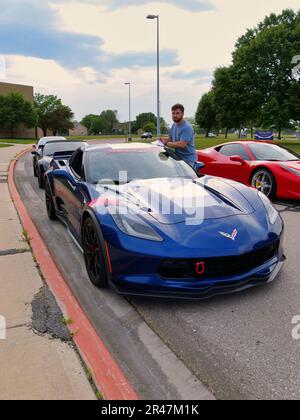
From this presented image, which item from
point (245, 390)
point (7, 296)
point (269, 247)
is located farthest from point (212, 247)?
point (7, 296)

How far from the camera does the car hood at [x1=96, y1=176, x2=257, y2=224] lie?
3292 mm

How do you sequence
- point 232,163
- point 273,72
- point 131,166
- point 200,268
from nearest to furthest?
point 200,268 → point 131,166 → point 232,163 → point 273,72

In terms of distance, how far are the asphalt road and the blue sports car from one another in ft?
0.62

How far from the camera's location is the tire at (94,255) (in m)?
3.36

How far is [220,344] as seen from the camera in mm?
2686

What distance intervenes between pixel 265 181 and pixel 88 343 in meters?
5.82

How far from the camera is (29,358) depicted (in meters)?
2.50

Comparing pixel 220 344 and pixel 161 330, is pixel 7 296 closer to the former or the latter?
pixel 161 330

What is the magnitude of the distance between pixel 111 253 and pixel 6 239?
2.56 m

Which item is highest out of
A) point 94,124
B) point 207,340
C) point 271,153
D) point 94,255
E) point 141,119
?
point 141,119

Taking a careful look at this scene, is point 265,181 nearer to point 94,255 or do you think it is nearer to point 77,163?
point 77,163

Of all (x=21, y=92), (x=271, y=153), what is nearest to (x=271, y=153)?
(x=271, y=153)

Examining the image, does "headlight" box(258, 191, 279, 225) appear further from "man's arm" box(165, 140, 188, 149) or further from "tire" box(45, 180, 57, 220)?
"tire" box(45, 180, 57, 220)

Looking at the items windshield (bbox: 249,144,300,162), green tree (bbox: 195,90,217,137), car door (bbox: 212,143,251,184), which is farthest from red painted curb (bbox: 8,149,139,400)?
green tree (bbox: 195,90,217,137)
